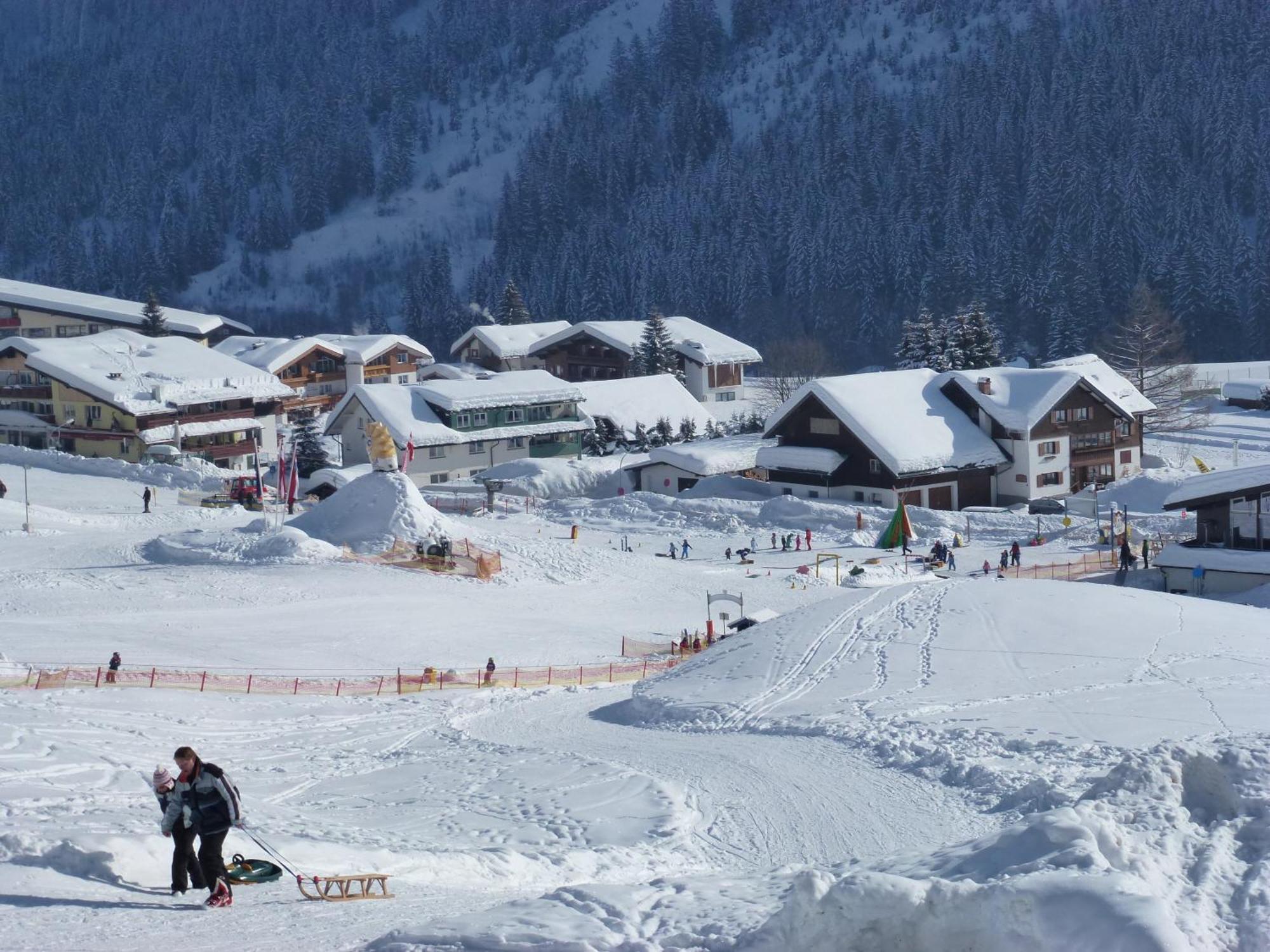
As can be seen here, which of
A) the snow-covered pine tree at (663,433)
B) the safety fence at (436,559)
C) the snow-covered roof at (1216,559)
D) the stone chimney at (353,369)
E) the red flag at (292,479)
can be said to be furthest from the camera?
the stone chimney at (353,369)

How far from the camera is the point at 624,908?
9477 mm

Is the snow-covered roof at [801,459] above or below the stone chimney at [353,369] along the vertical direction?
below

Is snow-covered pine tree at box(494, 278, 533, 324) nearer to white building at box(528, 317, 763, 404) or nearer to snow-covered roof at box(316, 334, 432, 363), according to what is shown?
white building at box(528, 317, 763, 404)

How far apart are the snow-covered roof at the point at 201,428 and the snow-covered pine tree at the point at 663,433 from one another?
54.4 ft

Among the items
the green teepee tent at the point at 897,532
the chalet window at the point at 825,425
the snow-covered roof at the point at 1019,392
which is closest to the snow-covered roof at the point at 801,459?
the chalet window at the point at 825,425

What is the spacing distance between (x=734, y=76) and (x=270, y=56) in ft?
231

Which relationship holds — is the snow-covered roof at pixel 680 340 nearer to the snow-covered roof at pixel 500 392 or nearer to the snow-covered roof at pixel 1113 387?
the snow-covered roof at pixel 500 392

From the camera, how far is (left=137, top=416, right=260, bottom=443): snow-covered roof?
57656 millimetres

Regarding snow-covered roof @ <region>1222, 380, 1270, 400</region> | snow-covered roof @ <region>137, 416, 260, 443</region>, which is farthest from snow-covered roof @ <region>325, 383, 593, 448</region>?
snow-covered roof @ <region>1222, 380, 1270, 400</region>

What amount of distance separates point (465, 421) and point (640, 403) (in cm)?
988

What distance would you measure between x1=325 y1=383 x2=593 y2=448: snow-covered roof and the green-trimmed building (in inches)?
1.4

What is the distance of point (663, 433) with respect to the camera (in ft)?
214

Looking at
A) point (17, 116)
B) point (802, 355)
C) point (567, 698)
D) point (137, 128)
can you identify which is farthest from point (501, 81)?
point (567, 698)

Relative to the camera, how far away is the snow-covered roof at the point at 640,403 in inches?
2598
